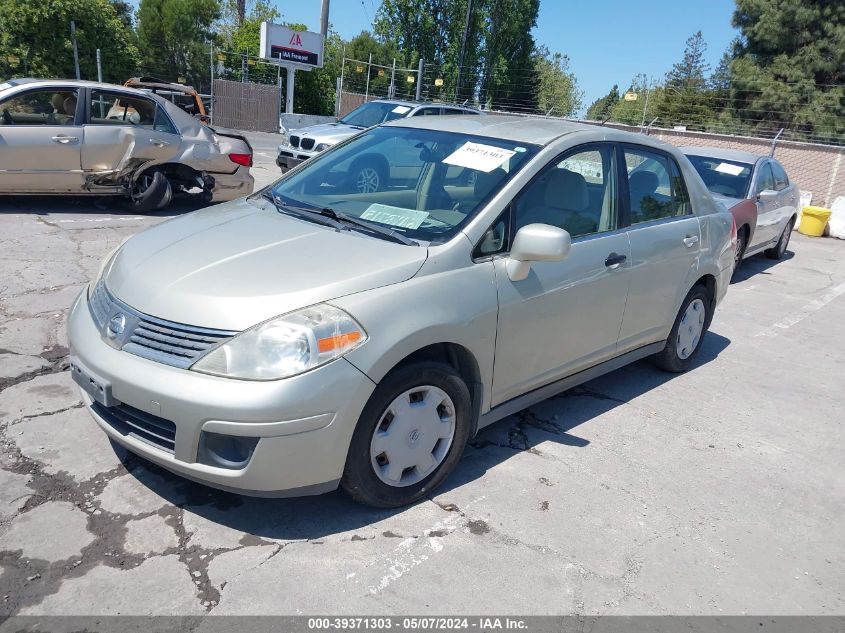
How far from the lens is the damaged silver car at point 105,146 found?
7.89 m

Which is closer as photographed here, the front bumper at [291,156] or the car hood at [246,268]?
the car hood at [246,268]

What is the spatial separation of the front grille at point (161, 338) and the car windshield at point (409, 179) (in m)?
1.09

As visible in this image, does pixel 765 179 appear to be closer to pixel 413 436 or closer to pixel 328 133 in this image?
pixel 328 133

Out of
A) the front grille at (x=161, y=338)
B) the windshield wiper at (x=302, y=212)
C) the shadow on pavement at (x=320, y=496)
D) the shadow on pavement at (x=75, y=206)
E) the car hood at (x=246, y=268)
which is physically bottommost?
the shadow on pavement at (x=320, y=496)

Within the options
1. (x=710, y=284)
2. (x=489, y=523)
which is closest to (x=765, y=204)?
(x=710, y=284)

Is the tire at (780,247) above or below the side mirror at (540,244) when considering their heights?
below

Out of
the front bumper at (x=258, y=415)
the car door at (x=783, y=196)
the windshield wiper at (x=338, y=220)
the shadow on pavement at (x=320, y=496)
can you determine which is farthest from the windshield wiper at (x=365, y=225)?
the car door at (x=783, y=196)

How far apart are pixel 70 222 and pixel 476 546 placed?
6.95 meters

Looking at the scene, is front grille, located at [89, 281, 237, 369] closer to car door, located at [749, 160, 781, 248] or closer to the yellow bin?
car door, located at [749, 160, 781, 248]

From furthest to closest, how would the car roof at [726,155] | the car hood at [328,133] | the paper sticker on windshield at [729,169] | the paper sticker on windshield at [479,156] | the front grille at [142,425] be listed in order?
the car hood at [328,133], the car roof at [726,155], the paper sticker on windshield at [729,169], the paper sticker on windshield at [479,156], the front grille at [142,425]

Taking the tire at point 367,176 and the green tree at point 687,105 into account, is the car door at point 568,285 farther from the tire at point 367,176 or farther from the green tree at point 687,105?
the green tree at point 687,105

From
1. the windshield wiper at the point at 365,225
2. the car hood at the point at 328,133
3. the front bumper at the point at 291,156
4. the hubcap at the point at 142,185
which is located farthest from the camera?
the front bumper at the point at 291,156

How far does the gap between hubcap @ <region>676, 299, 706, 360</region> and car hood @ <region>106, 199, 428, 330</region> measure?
108 inches

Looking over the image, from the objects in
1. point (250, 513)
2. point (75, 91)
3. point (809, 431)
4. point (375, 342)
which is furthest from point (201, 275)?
point (75, 91)
